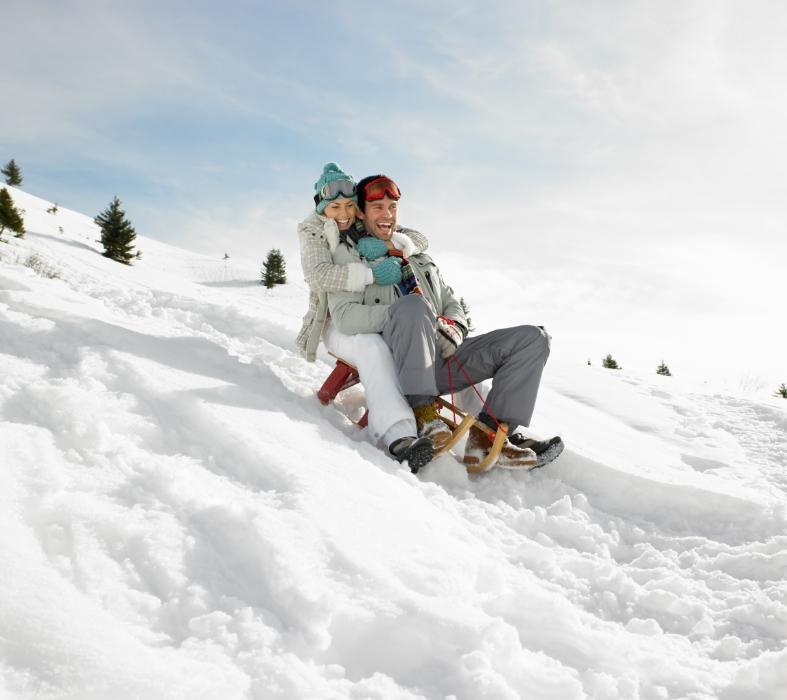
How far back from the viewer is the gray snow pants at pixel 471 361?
10.1ft

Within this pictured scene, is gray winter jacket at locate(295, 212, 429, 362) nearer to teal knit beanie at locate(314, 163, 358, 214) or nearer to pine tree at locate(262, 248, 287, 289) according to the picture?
teal knit beanie at locate(314, 163, 358, 214)

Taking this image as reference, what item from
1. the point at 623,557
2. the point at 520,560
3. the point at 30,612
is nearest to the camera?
the point at 30,612

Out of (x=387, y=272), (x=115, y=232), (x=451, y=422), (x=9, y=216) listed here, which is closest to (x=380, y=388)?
(x=451, y=422)

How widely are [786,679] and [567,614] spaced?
1.86 ft

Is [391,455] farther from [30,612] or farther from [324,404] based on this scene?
[30,612]

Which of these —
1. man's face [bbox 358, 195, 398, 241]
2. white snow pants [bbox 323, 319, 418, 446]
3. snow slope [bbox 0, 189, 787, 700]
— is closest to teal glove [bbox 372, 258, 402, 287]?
man's face [bbox 358, 195, 398, 241]

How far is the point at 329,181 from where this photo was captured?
374cm

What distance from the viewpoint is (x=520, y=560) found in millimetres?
2271

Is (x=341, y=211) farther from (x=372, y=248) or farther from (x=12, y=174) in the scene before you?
(x=12, y=174)

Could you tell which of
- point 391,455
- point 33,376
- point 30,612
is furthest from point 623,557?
point 33,376

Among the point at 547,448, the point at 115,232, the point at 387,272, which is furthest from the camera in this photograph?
the point at 115,232

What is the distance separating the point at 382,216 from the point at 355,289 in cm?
61

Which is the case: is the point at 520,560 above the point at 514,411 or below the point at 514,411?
below

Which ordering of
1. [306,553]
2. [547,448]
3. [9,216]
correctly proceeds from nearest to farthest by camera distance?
[306,553] → [547,448] → [9,216]
